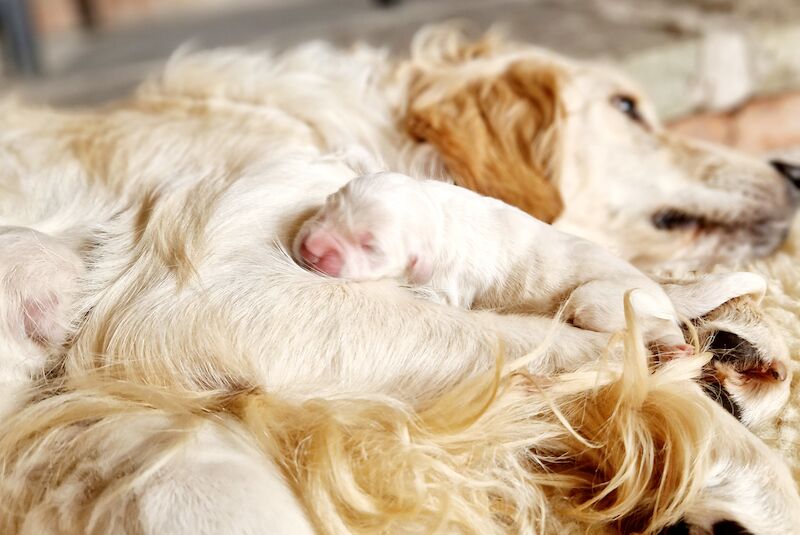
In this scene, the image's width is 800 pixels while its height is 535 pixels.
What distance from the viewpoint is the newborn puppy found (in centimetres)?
90

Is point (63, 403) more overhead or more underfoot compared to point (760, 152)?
more overhead

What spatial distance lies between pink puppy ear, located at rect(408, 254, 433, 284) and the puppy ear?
0.27 metres

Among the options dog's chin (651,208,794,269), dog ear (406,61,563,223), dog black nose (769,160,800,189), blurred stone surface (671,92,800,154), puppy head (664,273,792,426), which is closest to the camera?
puppy head (664,273,792,426)

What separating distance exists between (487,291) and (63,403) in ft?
1.54

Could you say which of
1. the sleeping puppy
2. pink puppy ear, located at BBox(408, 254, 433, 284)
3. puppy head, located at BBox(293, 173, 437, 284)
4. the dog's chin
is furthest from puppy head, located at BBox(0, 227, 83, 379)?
the dog's chin

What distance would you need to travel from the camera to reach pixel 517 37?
2.68 m

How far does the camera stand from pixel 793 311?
1.04 metres

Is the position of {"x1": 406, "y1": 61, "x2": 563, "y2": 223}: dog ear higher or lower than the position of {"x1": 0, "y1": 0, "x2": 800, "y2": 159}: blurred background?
higher

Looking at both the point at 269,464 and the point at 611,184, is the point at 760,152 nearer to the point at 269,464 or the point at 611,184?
the point at 611,184

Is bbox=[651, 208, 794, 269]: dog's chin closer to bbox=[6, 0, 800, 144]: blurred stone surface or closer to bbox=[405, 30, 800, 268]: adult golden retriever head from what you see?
bbox=[405, 30, 800, 268]: adult golden retriever head

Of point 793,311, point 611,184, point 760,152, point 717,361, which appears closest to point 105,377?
point 717,361

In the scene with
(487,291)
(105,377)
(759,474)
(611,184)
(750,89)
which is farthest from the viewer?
(750,89)

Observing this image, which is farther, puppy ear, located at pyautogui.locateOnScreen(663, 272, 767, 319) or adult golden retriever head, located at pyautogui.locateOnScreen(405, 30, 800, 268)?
adult golden retriever head, located at pyautogui.locateOnScreen(405, 30, 800, 268)

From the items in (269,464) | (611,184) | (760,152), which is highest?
(269,464)
